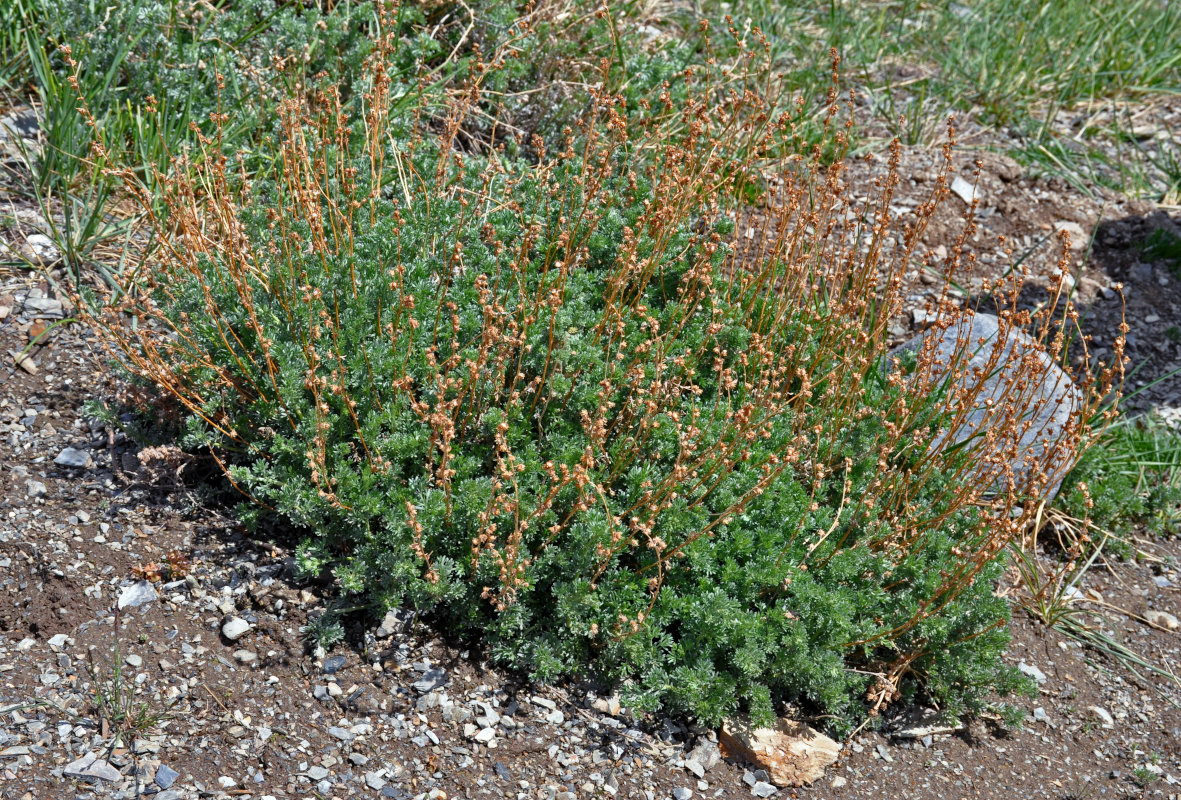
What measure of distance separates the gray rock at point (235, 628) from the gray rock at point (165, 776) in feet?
1.79

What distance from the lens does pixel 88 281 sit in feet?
14.6

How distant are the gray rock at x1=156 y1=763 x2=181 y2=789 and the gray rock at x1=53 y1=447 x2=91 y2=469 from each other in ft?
4.74

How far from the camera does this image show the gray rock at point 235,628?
11.0 ft

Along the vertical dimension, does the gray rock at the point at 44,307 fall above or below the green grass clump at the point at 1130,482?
below

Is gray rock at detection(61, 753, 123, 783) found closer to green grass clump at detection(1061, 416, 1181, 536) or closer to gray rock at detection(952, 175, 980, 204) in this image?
green grass clump at detection(1061, 416, 1181, 536)

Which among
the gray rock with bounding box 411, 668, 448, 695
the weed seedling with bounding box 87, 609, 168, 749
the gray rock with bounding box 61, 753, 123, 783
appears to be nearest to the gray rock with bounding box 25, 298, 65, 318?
the weed seedling with bounding box 87, 609, 168, 749

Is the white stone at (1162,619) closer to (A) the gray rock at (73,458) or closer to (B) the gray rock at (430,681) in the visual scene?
(B) the gray rock at (430,681)

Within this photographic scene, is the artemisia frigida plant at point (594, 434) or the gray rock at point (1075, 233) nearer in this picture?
the artemisia frigida plant at point (594, 434)

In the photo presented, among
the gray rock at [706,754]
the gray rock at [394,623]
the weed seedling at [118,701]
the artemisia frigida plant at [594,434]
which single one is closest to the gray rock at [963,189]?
the artemisia frigida plant at [594,434]

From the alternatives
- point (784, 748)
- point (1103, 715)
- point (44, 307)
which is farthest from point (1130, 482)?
point (44, 307)

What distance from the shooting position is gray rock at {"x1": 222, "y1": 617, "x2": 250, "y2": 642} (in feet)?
11.0

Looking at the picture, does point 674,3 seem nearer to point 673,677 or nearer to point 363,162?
A: point 363,162

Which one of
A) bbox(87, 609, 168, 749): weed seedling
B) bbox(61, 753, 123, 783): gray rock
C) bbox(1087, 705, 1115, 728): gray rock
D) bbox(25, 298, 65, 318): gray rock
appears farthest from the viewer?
bbox(25, 298, 65, 318): gray rock

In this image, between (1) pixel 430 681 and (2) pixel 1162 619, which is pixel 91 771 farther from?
(2) pixel 1162 619
